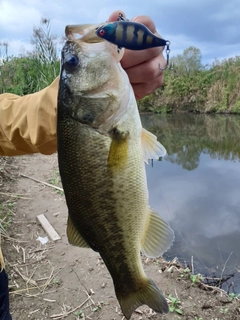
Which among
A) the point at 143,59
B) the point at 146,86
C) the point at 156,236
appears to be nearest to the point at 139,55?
the point at 143,59

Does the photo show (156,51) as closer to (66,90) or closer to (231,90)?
(66,90)

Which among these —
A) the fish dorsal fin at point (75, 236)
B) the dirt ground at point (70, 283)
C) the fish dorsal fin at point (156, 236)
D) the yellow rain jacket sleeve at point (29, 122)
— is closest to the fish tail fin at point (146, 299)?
the fish dorsal fin at point (156, 236)

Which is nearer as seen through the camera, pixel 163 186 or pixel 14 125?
pixel 14 125

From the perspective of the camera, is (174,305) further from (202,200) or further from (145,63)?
(202,200)

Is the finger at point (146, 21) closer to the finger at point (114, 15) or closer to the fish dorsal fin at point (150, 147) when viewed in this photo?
the finger at point (114, 15)

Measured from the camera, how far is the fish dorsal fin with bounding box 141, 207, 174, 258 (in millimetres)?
1439

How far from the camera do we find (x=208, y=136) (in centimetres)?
1571

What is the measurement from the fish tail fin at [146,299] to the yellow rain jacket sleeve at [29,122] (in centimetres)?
75

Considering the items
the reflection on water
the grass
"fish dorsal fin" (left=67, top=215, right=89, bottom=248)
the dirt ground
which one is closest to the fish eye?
"fish dorsal fin" (left=67, top=215, right=89, bottom=248)

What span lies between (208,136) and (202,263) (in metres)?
11.7

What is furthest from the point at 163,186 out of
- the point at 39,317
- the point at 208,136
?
the point at 208,136

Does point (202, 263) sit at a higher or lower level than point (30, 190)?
lower

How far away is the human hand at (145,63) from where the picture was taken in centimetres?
127

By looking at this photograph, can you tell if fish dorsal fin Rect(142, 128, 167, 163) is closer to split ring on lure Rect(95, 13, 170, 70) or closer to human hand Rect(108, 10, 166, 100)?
human hand Rect(108, 10, 166, 100)
